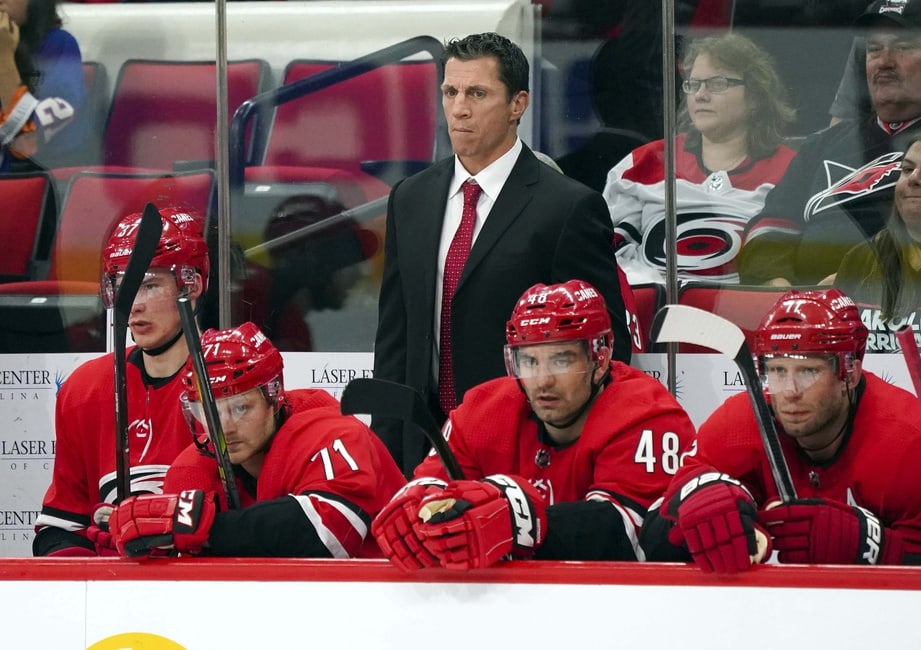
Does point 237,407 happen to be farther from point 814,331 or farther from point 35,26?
point 35,26

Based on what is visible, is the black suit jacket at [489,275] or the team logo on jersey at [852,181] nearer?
the black suit jacket at [489,275]

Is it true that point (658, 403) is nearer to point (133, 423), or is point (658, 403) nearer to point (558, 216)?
point (558, 216)

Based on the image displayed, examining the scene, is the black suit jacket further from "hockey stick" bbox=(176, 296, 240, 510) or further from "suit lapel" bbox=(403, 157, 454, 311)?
"hockey stick" bbox=(176, 296, 240, 510)

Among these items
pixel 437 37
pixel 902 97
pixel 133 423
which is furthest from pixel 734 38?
pixel 133 423

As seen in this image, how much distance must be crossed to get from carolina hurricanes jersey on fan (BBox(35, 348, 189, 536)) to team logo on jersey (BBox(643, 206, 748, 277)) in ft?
4.30

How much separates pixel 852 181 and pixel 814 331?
1255 mm

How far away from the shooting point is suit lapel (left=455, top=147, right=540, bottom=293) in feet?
10.0

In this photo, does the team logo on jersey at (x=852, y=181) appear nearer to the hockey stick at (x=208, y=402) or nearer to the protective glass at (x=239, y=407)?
the protective glass at (x=239, y=407)

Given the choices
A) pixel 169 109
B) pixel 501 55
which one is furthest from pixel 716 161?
pixel 169 109

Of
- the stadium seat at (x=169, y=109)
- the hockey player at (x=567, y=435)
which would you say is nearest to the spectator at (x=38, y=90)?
the stadium seat at (x=169, y=109)

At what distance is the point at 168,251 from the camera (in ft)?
10.1

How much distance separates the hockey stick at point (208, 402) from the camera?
240 centimetres

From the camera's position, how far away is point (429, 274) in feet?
10.2

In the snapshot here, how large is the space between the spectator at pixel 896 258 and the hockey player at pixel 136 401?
5.39 feet
